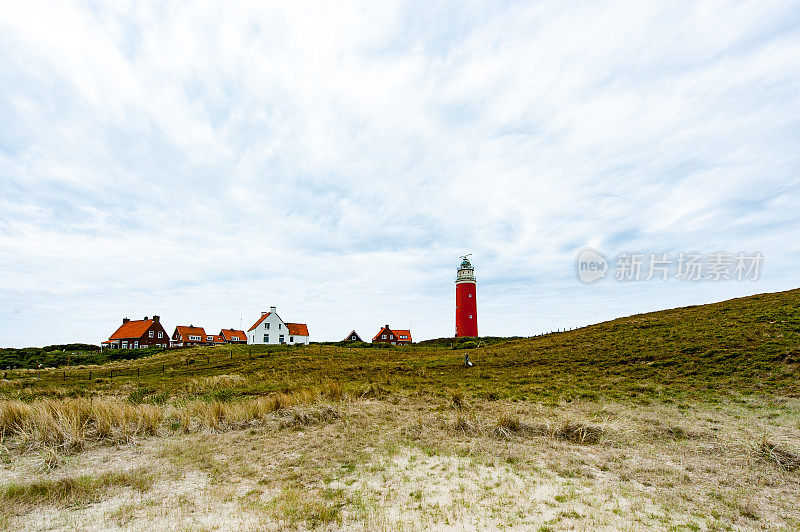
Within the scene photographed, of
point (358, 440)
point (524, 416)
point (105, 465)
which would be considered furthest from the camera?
point (524, 416)

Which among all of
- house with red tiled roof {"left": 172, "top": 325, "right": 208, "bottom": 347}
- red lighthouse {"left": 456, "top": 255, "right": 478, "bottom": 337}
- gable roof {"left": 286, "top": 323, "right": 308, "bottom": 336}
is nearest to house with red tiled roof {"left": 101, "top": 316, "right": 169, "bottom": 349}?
house with red tiled roof {"left": 172, "top": 325, "right": 208, "bottom": 347}

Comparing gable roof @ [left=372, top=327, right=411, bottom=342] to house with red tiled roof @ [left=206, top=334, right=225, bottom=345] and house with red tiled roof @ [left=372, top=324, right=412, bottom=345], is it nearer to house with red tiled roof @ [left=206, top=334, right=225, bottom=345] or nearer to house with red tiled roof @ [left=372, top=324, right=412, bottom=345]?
house with red tiled roof @ [left=372, top=324, right=412, bottom=345]

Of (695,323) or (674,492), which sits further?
(695,323)

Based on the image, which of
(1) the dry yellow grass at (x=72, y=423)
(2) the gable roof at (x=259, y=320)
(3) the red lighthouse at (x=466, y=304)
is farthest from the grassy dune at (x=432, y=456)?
(2) the gable roof at (x=259, y=320)

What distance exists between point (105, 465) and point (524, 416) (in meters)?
10.8

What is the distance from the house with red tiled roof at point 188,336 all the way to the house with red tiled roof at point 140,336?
363cm

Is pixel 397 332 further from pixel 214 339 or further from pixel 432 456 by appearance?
pixel 432 456

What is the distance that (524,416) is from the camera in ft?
39.9

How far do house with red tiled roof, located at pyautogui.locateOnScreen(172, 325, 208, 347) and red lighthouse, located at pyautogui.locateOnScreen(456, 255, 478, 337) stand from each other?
4956 cm

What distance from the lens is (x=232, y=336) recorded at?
264 ft

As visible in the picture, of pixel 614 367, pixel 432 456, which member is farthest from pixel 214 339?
pixel 432 456

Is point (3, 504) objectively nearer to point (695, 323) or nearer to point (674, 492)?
point (674, 492)

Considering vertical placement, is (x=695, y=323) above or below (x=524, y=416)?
above

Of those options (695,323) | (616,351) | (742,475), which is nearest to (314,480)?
(742,475)
